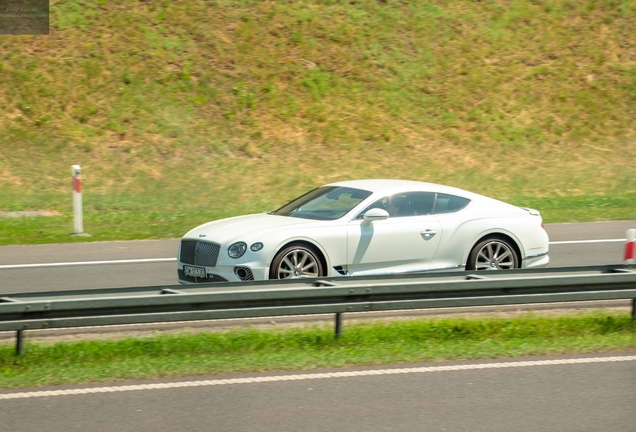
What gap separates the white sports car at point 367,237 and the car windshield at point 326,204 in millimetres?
14

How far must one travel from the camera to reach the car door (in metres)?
10.4

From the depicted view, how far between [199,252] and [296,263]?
3.79 ft

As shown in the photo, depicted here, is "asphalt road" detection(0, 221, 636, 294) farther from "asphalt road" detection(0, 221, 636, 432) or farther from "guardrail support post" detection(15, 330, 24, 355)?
"asphalt road" detection(0, 221, 636, 432)

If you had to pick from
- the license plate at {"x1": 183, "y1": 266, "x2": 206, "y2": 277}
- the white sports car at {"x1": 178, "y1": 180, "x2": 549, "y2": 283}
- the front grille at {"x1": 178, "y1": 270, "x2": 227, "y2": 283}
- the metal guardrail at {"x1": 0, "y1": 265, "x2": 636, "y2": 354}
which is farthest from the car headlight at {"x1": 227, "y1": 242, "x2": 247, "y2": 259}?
the metal guardrail at {"x1": 0, "y1": 265, "x2": 636, "y2": 354}

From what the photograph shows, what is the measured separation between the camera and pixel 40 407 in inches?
Result: 243

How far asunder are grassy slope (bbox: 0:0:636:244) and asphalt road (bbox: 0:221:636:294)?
2.87 metres

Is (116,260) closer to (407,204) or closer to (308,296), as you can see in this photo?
(407,204)

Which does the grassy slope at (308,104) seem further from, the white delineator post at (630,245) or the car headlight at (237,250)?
the car headlight at (237,250)

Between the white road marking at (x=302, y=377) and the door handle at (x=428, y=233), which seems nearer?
the white road marking at (x=302, y=377)

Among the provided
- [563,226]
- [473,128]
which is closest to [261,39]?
[473,128]

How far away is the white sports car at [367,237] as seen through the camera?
9.99m

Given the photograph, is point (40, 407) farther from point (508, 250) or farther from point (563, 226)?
point (563, 226)

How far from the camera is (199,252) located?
10312mm

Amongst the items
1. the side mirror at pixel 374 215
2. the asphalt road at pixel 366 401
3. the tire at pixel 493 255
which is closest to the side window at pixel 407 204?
the side mirror at pixel 374 215
